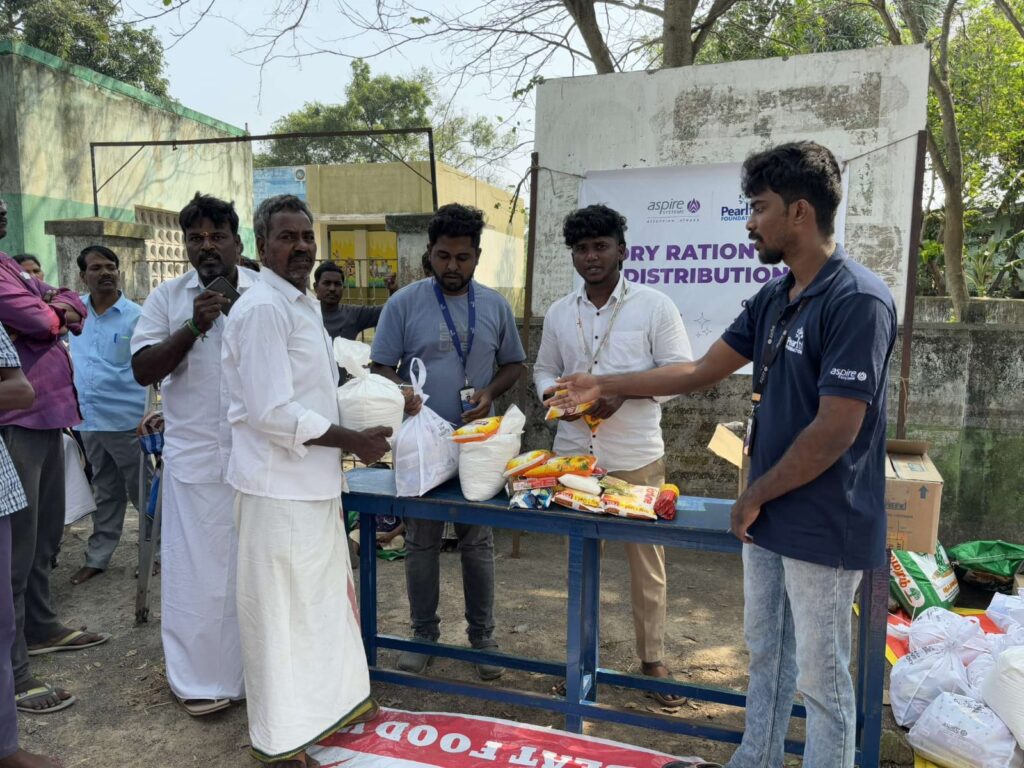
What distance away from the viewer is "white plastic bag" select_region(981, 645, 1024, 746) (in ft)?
8.52

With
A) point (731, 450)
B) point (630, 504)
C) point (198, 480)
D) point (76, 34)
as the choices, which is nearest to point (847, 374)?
point (731, 450)

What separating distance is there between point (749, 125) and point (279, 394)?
367 cm

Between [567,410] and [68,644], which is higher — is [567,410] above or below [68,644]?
above

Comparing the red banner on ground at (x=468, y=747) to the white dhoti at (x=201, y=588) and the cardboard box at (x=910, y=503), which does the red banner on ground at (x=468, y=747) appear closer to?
the white dhoti at (x=201, y=588)

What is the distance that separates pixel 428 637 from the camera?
135 inches

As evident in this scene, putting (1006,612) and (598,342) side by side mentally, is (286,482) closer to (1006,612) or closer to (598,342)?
(598,342)

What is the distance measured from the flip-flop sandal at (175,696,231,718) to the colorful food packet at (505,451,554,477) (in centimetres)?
156

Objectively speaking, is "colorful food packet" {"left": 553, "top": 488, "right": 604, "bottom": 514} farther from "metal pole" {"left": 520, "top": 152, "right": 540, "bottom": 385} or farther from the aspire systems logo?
the aspire systems logo

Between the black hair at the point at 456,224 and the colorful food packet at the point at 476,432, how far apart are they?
87 cm

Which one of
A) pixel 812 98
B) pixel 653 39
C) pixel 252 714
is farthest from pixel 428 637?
pixel 653 39

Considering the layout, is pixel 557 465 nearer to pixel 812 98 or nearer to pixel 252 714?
pixel 252 714

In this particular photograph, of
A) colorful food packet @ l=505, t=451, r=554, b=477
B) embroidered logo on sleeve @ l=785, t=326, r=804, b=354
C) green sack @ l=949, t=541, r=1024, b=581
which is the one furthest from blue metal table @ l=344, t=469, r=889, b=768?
green sack @ l=949, t=541, r=1024, b=581

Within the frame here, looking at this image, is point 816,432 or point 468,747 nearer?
point 816,432

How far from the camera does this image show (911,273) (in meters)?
4.29
